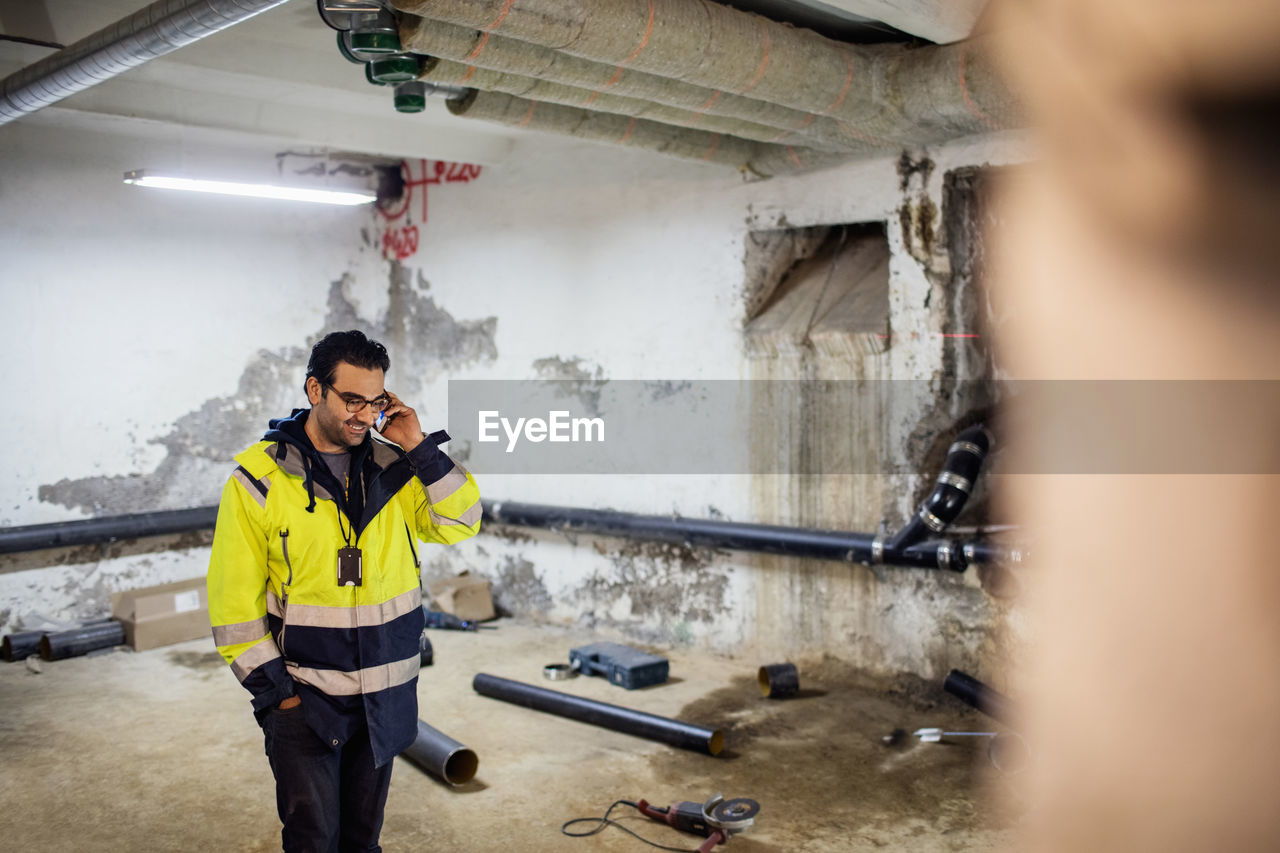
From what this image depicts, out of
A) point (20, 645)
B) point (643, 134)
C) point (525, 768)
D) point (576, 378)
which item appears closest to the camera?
point (525, 768)

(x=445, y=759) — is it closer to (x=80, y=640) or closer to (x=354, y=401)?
(x=354, y=401)

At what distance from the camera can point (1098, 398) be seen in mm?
4309

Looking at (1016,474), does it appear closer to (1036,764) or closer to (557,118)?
(1036,764)

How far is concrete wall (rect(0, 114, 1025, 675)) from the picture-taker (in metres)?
5.57

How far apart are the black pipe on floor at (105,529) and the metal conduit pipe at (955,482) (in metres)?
4.91

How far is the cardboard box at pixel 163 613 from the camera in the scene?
6.52m

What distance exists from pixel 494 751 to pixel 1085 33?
12.7 ft

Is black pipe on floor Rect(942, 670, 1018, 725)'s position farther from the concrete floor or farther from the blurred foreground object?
the blurred foreground object

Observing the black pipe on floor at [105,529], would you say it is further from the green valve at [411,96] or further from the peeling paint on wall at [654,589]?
the green valve at [411,96]

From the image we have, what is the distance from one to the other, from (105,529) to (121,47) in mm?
3882

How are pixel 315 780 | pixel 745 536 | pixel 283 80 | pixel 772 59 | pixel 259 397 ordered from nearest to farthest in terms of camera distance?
pixel 315 780 < pixel 772 59 < pixel 283 80 < pixel 745 536 < pixel 259 397

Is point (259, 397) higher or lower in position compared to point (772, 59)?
lower

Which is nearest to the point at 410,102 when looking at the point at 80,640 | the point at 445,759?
the point at 445,759

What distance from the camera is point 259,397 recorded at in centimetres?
758
